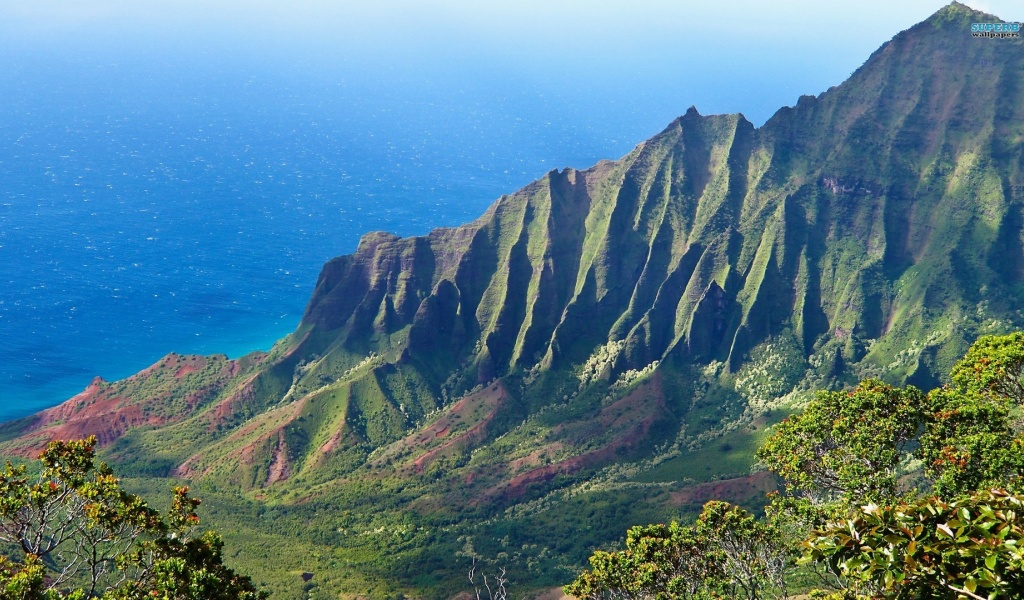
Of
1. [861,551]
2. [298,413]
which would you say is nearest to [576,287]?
[298,413]

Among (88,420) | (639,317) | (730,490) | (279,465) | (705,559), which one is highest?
(88,420)

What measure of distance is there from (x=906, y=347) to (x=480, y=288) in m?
82.0

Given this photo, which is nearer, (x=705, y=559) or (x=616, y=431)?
(x=705, y=559)

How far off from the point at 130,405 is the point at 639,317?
339 ft

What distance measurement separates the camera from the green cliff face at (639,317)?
142375mm

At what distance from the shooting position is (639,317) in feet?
561

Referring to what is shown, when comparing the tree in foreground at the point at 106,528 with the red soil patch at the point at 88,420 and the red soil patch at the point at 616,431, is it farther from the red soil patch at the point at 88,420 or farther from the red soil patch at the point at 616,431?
the red soil patch at the point at 88,420

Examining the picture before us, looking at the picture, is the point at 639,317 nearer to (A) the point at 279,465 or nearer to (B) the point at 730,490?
(B) the point at 730,490

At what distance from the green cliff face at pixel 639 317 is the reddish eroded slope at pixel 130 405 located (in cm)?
137

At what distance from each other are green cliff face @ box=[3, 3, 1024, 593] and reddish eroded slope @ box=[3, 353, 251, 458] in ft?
4.50

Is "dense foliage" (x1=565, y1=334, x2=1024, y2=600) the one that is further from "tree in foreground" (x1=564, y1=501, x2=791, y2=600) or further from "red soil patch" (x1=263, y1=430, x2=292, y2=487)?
"red soil patch" (x1=263, y1=430, x2=292, y2=487)

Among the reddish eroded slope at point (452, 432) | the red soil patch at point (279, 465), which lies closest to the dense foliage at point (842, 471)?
the reddish eroded slope at point (452, 432)

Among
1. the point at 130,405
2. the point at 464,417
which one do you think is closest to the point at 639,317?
the point at 464,417

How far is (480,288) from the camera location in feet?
591
